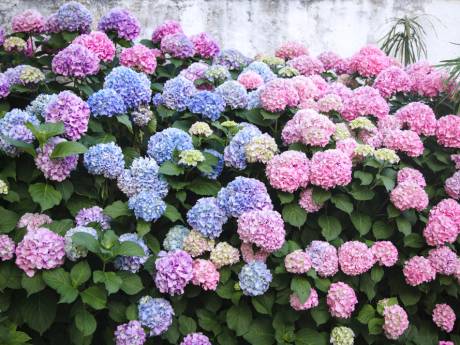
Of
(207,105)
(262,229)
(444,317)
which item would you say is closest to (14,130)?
(207,105)

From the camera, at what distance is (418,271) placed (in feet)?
8.75

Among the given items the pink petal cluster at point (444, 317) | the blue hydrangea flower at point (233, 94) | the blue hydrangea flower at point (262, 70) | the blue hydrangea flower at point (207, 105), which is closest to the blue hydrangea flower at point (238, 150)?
the blue hydrangea flower at point (207, 105)

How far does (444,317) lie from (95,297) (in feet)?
5.56

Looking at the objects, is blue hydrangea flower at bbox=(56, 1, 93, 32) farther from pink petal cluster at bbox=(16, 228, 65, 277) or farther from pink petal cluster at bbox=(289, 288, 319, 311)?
pink petal cluster at bbox=(289, 288, 319, 311)

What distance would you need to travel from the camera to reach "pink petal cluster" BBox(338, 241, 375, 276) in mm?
2574

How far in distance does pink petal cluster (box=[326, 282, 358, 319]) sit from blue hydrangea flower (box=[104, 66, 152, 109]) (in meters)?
1.32

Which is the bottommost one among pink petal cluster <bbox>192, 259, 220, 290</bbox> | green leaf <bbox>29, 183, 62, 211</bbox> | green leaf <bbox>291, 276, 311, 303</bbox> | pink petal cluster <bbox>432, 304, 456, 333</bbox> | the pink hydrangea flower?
pink petal cluster <bbox>432, 304, 456, 333</bbox>

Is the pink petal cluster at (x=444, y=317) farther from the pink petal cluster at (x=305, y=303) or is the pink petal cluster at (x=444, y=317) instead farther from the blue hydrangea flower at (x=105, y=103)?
the blue hydrangea flower at (x=105, y=103)

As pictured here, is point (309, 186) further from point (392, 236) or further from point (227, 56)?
point (227, 56)

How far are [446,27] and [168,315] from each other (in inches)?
150

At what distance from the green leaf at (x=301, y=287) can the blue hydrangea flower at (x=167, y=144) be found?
805 mm

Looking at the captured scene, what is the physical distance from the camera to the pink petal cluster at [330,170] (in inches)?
102

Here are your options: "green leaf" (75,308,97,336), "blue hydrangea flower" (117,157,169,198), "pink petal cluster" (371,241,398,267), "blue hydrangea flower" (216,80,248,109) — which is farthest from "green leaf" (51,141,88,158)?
"pink petal cluster" (371,241,398,267)

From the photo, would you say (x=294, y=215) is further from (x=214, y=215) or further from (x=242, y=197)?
(x=214, y=215)
